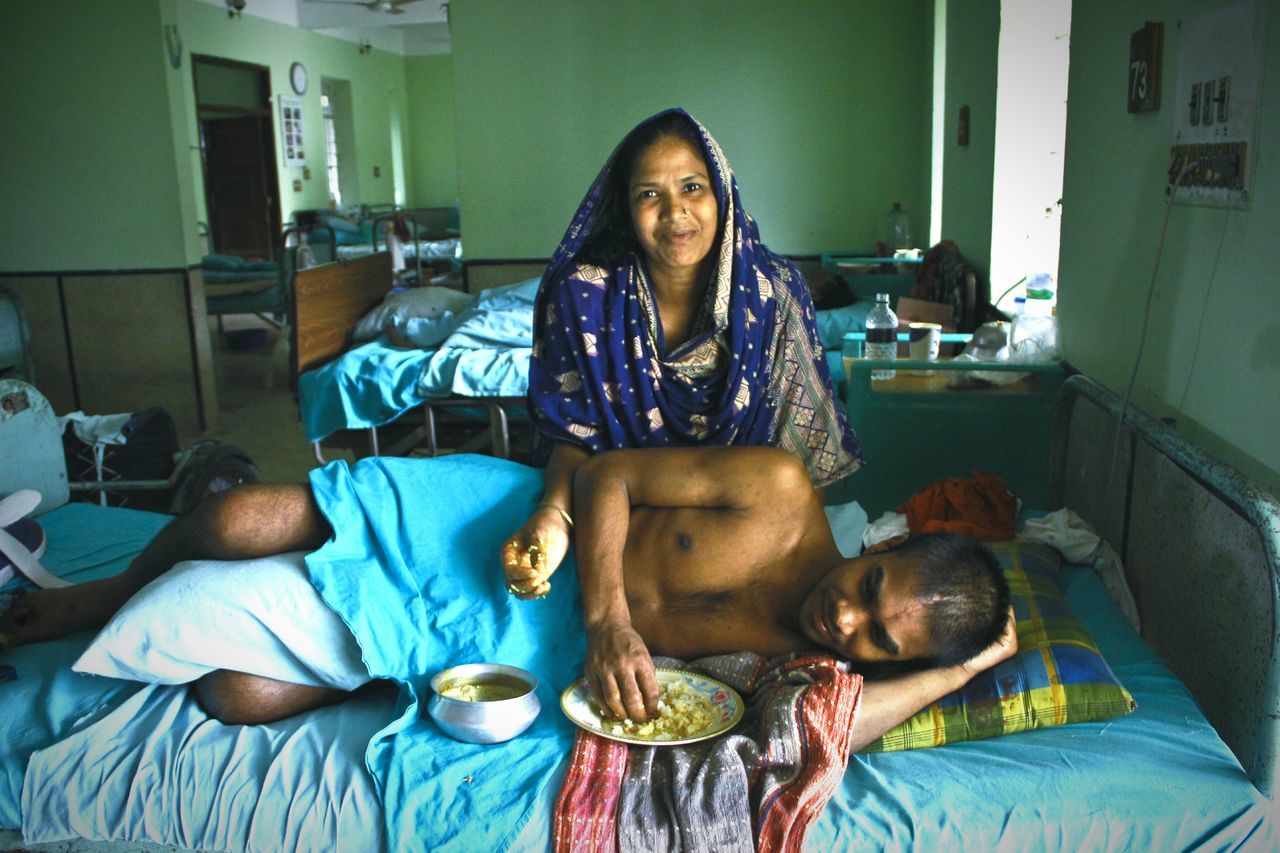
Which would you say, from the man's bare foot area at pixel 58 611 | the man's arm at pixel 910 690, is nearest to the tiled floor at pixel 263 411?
the man's bare foot area at pixel 58 611

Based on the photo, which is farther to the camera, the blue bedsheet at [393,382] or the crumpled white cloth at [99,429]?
the blue bedsheet at [393,382]

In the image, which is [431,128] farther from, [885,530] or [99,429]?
[885,530]

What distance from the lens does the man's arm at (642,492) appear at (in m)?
1.77

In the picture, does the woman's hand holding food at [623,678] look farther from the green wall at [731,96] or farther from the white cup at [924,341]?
the green wall at [731,96]

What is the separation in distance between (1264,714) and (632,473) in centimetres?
107

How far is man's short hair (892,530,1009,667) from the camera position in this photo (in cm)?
165

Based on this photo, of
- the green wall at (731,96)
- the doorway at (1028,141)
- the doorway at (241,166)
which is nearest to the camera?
the doorway at (1028,141)

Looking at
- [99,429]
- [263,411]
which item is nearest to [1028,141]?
[99,429]

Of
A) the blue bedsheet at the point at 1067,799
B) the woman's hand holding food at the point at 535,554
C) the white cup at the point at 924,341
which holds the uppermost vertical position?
the white cup at the point at 924,341

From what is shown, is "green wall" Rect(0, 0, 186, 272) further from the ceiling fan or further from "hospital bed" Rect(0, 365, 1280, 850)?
"hospital bed" Rect(0, 365, 1280, 850)

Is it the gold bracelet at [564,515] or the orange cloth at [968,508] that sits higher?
the gold bracelet at [564,515]

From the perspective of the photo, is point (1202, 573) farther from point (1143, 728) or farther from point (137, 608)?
point (137, 608)

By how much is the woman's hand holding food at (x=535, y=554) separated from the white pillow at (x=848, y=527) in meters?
0.79

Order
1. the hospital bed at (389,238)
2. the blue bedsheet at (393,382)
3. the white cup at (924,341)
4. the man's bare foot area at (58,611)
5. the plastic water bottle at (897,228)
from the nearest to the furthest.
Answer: the man's bare foot area at (58,611), the white cup at (924,341), the blue bedsheet at (393,382), the plastic water bottle at (897,228), the hospital bed at (389,238)
